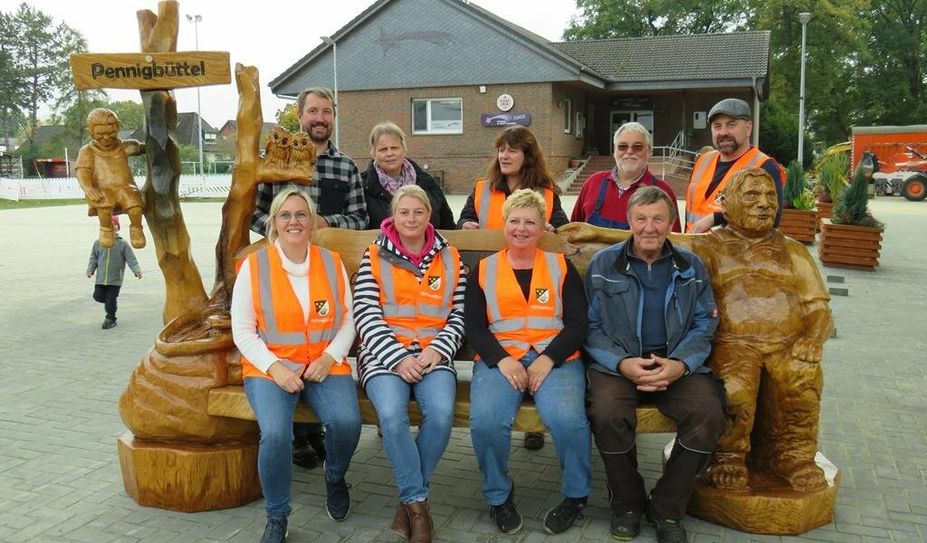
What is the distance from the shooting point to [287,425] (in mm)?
3258

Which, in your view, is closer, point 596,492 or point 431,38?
point 596,492

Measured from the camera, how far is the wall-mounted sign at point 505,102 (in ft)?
92.3

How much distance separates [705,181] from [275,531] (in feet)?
9.26

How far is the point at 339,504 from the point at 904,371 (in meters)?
4.54

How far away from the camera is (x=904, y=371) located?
5.99 m

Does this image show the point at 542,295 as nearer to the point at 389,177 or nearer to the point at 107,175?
the point at 389,177

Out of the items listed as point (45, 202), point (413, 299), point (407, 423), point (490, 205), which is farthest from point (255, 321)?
point (45, 202)

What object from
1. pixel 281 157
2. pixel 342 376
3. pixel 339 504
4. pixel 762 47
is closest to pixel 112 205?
pixel 281 157

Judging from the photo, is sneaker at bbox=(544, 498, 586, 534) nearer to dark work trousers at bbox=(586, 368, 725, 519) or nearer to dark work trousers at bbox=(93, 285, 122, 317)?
dark work trousers at bbox=(586, 368, 725, 519)

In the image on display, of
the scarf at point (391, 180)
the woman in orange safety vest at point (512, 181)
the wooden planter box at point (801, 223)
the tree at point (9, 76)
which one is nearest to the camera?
the woman in orange safety vest at point (512, 181)

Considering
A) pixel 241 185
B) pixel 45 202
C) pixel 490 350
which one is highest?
pixel 241 185

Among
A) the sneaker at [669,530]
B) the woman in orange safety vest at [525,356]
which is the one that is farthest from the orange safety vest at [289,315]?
the sneaker at [669,530]

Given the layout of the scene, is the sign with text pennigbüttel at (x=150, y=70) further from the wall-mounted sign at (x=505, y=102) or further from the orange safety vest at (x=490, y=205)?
the wall-mounted sign at (x=505, y=102)

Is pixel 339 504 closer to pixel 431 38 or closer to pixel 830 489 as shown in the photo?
pixel 830 489
